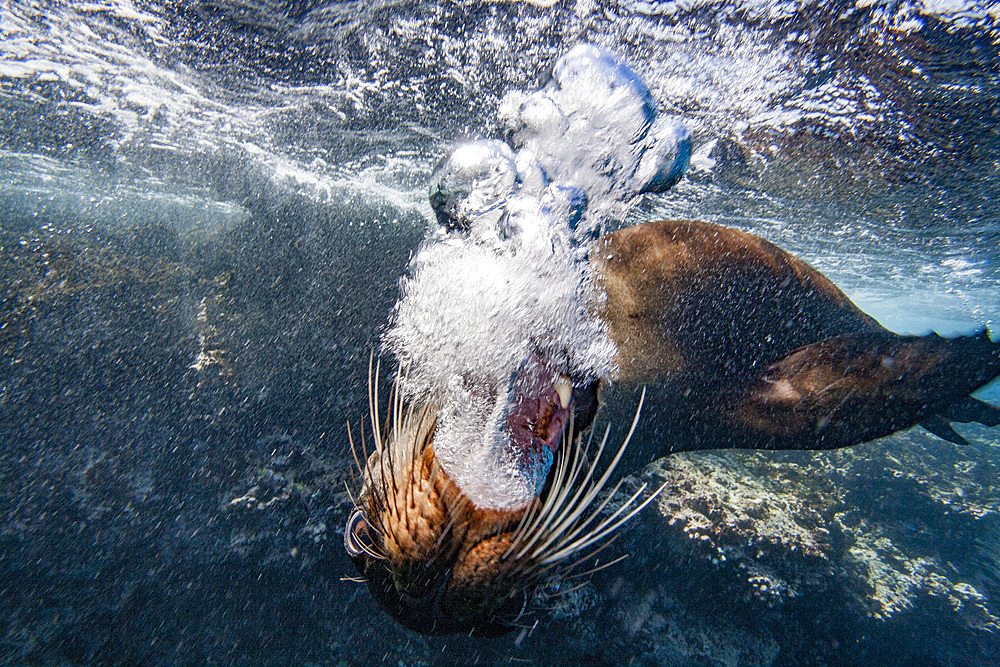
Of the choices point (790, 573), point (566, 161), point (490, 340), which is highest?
point (566, 161)

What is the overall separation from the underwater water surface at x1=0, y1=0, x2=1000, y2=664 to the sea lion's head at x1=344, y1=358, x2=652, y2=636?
2.39m

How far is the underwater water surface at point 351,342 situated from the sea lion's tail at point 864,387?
13.6 inches

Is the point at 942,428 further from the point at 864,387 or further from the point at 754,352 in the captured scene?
the point at 754,352

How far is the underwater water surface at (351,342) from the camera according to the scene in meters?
4.25

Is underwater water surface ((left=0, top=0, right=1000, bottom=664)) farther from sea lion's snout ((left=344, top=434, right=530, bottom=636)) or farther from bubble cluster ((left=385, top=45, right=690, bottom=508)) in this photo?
sea lion's snout ((left=344, top=434, right=530, bottom=636))

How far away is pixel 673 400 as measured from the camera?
236 cm

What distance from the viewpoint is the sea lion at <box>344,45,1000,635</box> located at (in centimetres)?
139

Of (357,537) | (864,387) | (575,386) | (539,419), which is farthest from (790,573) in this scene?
(357,537)

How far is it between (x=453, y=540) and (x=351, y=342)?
20.2ft

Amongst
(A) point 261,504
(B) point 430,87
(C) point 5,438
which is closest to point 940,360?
(A) point 261,504

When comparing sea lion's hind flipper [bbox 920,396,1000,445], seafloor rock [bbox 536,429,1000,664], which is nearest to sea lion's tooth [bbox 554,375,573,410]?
sea lion's hind flipper [bbox 920,396,1000,445]

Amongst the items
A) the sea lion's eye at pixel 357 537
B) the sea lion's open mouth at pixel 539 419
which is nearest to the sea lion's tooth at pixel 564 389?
the sea lion's open mouth at pixel 539 419

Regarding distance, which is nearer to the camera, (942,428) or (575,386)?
(575,386)

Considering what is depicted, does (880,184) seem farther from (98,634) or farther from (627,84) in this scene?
(98,634)
